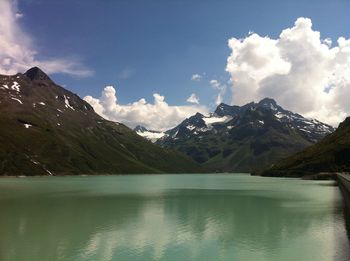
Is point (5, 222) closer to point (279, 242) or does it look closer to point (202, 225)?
point (202, 225)

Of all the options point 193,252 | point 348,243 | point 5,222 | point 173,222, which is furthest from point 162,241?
point 5,222

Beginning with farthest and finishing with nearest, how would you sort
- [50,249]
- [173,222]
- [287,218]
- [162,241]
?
[287,218] → [173,222] → [162,241] → [50,249]

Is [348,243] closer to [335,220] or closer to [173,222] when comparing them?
[335,220]

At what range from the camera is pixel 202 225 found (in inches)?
2298

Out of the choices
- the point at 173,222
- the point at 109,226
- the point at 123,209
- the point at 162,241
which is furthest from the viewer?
the point at 123,209

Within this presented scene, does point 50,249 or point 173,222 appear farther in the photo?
point 173,222

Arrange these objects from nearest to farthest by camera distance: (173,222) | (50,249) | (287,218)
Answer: (50,249) < (173,222) < (287,218)

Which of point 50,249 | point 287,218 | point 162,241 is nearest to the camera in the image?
point 50,249

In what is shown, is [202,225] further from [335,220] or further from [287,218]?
[335,220]

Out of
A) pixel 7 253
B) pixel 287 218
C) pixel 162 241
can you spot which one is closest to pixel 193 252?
pixel 162 241

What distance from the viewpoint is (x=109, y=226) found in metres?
57.1

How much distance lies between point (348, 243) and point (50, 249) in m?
32.2

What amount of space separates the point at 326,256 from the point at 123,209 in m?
46.1

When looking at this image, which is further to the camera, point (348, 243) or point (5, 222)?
point (5, 222)
